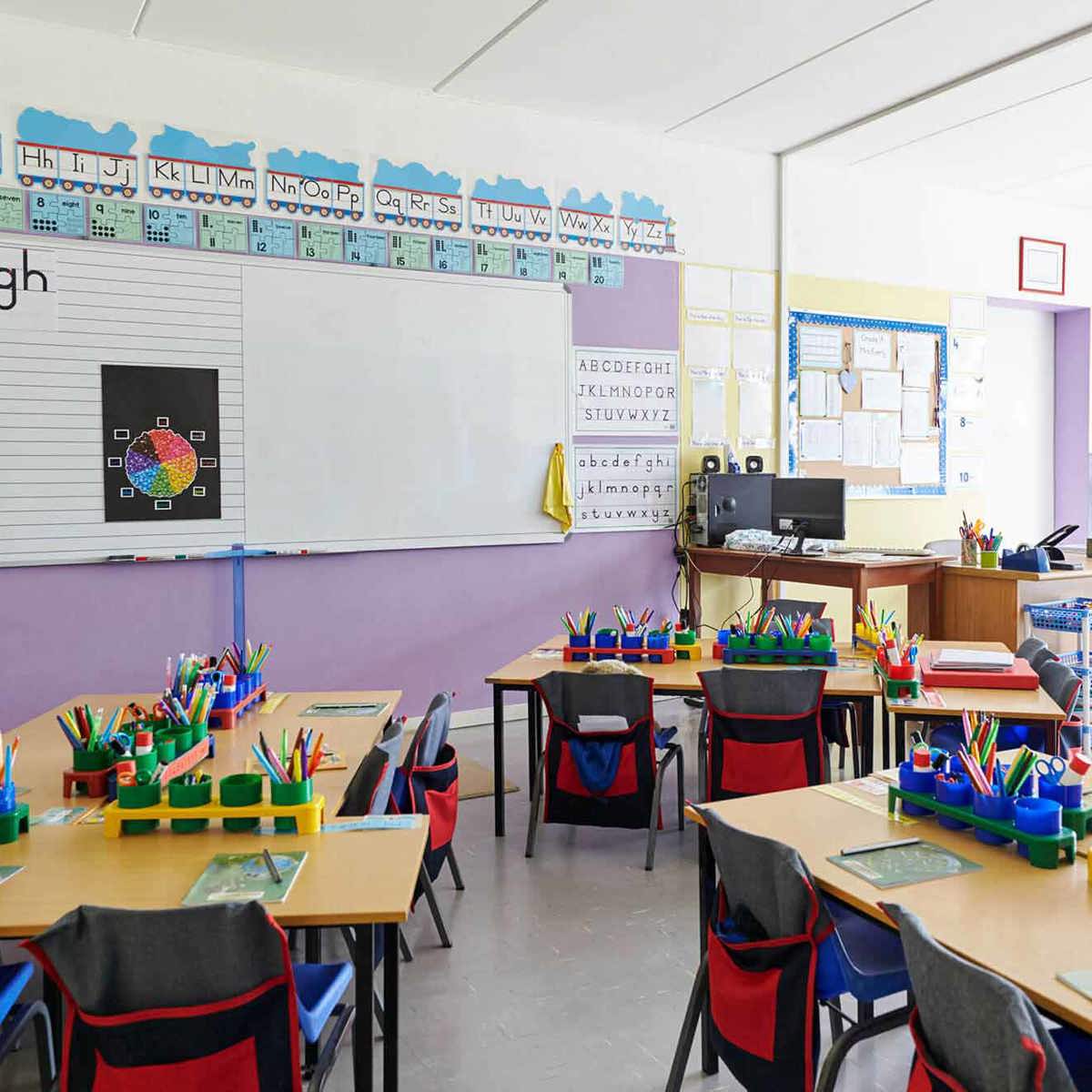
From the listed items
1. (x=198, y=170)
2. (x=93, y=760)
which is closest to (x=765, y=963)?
(x=93, y=760)

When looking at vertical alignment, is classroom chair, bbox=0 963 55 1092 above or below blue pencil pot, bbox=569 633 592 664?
below

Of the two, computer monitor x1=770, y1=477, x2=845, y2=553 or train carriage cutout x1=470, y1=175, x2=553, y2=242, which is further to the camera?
train carriage cutout x1=470, y1=175, x2=553, y2=242

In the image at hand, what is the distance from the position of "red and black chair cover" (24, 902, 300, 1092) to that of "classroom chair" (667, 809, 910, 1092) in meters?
0.83

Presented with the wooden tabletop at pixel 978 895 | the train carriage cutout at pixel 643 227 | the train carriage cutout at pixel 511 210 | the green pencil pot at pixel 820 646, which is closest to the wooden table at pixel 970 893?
the wooden tabletop at pixel 978 895

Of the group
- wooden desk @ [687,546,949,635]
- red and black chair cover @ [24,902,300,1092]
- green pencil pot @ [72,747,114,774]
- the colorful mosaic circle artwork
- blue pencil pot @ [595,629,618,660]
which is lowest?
red and black chair cover @ [24,902,300,1092]

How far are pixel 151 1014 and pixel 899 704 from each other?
7.97 ft

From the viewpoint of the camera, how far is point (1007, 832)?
2.05 meters

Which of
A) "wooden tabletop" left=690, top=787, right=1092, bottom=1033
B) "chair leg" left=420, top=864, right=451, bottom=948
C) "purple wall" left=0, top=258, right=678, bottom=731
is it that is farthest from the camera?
"purple wall" left=0, top=258, right=678, bottom=731

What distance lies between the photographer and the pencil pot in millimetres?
4027

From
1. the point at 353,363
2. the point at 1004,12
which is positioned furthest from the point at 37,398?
the point at 1004,12

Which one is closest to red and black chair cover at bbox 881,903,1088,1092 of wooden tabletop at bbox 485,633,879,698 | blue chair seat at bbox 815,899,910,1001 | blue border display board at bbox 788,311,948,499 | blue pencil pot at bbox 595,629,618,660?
blue chair seat at bbox 815,899,910,1001

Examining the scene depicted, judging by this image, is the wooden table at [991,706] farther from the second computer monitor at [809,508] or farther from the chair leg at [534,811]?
the second computer monitor at [809,508]

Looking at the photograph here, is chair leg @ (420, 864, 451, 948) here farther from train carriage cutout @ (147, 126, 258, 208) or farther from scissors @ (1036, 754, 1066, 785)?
train carriage cutout @ (147, 126, 258, 208)

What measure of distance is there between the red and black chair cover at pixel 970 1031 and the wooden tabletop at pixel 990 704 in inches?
65.8
